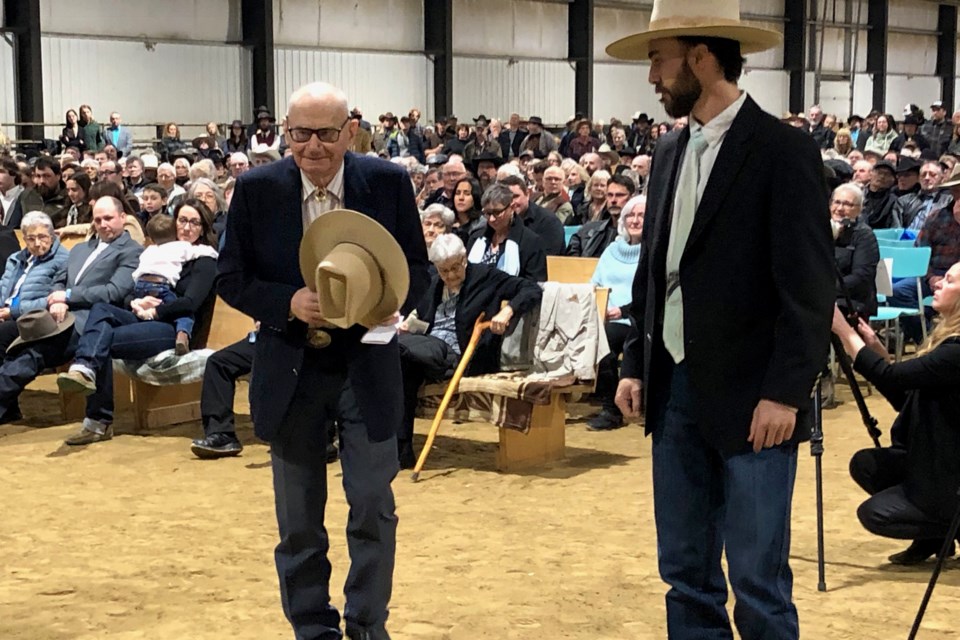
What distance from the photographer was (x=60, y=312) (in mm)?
7254

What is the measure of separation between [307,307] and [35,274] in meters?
4.77

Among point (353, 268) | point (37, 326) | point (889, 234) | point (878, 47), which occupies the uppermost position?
point (878, 47)

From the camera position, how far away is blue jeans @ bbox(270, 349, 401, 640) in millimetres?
3412

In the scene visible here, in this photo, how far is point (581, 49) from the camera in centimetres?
2591

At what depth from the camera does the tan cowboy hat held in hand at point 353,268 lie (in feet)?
10.6

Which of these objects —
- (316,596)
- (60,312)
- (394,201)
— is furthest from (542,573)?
(60,312)

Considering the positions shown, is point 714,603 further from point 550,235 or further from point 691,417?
point 550,235

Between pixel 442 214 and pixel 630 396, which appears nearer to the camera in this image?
pixel 630 396

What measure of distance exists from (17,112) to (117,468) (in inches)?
549

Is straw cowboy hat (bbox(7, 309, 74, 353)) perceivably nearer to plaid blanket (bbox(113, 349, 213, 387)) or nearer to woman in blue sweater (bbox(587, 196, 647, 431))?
plaid blanket (bbox(113, 349, 213, 387))

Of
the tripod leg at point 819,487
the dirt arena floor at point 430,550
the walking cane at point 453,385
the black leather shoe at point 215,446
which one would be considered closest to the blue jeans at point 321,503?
the dirt arena floor at point 430,550

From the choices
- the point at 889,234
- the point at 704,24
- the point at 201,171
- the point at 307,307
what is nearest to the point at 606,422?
the point at 889,234

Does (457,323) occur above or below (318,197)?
below

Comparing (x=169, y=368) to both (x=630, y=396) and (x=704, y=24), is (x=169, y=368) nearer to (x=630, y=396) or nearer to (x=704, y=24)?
(x=630, y=396)
